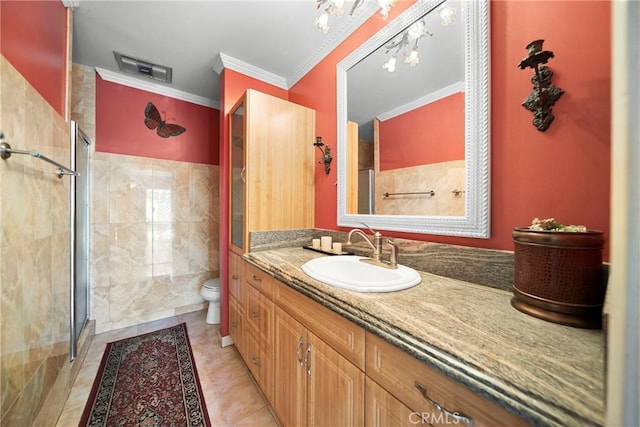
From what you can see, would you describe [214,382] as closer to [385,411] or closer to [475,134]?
[385,411]

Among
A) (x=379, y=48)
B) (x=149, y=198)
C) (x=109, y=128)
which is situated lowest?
(x=149, y=198)

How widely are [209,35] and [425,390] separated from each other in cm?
234

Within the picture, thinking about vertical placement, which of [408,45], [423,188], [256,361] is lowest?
[256,361]

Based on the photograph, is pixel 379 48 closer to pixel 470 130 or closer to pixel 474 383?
pixel 470 130

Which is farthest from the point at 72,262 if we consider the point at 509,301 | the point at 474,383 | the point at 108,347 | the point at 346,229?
the point at 509,301

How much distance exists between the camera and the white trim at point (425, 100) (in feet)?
3.42

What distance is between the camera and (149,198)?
2.35m

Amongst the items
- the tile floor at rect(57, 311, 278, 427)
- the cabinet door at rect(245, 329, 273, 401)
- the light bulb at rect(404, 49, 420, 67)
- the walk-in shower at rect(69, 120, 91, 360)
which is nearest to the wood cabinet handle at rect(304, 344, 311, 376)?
the cabinet door at rect(245, 329, 273, 401)

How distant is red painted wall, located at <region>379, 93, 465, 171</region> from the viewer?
104 cm

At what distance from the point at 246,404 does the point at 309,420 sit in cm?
66

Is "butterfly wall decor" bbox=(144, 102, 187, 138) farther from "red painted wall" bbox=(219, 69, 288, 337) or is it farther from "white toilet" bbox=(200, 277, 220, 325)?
"white toilet" bbox=(200, 277, 220, 325)

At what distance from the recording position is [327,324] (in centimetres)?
85

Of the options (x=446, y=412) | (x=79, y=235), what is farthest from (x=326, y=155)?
(x=79, y=235)

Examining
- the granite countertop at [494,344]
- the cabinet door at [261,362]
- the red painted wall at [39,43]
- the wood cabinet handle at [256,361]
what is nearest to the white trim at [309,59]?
the red painted wall at [39,43]
